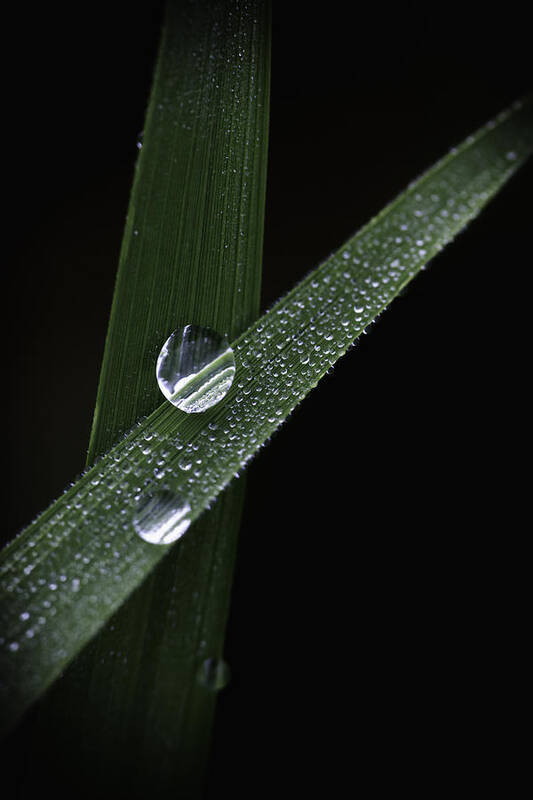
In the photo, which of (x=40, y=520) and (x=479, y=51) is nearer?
(x=40, y=520)

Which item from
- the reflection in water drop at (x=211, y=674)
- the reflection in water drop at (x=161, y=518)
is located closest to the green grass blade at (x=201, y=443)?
the reflection in water drop at (x=161, y=518)

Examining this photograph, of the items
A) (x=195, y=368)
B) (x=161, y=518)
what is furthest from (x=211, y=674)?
(x=195, y=368)

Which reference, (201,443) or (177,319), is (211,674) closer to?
(201,443)

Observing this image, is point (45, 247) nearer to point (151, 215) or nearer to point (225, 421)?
point (151, 215)

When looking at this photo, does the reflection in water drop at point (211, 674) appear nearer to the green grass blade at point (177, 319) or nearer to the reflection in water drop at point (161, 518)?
the green grass blade at point (177, 319)

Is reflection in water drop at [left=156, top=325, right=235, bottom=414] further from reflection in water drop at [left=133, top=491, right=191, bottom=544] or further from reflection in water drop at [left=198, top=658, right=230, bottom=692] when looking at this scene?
reflection in water drop at [left=198, top=658, right=230, bottom=692]

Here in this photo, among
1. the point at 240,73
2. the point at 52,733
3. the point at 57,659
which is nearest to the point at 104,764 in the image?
the point at 52,733

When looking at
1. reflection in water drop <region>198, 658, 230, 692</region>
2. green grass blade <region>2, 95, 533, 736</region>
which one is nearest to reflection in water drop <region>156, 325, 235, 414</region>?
green grass blade <region>2, 95, 533, 736</region>
